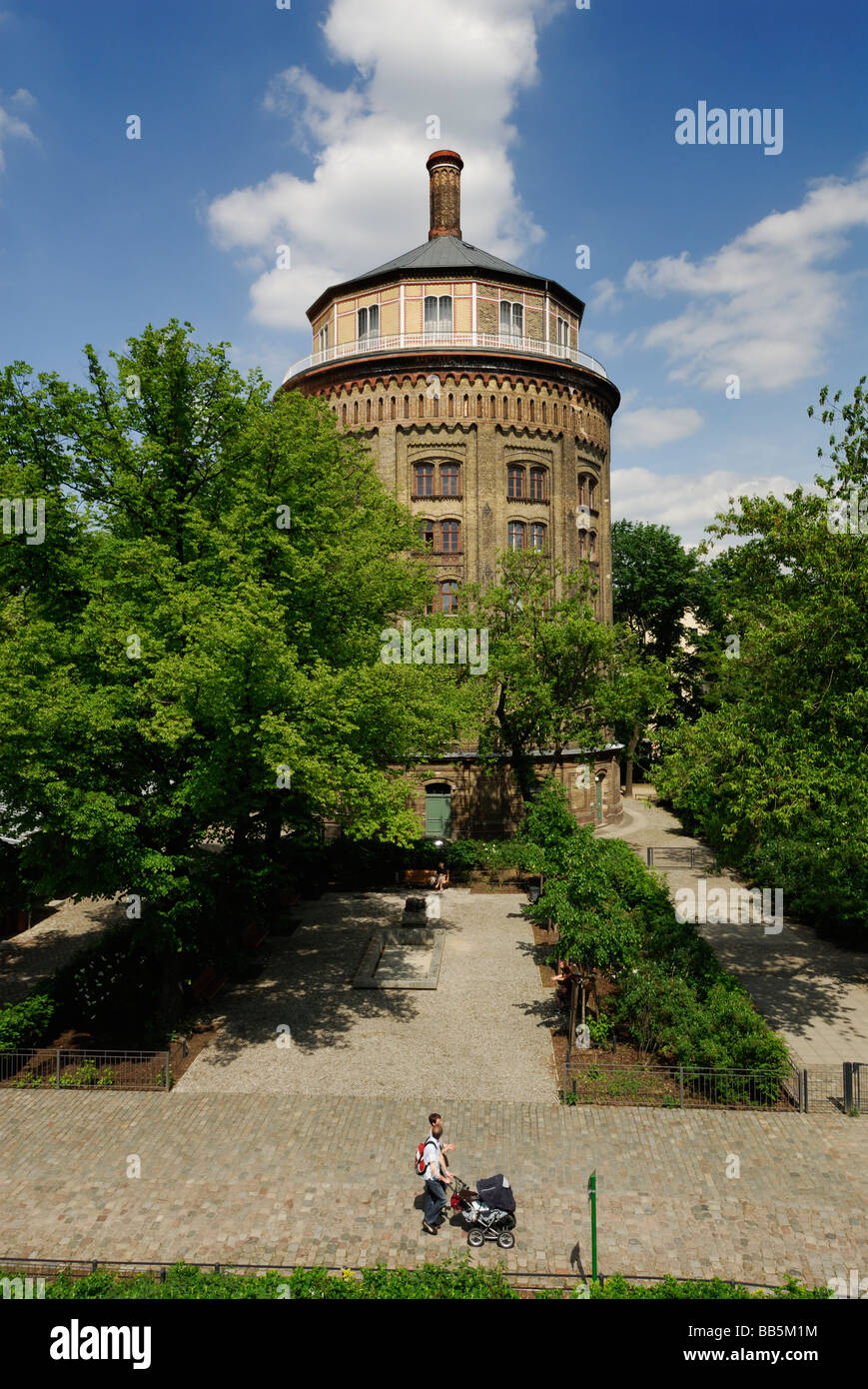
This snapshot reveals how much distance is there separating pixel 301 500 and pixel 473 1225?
12.2 metres

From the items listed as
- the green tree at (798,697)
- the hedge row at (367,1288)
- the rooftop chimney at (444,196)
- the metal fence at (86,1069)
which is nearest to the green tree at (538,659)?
the green tree at (798,697)

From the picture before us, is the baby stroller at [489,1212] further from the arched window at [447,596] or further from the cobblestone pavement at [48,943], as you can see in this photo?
the arched window at [447,596]

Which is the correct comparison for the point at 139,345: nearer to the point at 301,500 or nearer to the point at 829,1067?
the point at 301,500

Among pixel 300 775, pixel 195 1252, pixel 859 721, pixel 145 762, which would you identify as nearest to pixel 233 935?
pixel 145 762

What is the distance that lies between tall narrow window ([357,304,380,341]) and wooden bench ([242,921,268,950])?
88.0 ft

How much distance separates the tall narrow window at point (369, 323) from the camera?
36.6 metres

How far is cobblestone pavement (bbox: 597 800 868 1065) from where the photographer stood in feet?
51.7

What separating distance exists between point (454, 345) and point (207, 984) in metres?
27.0

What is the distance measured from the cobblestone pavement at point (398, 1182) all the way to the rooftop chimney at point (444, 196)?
39652mm

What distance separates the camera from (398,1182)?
37.0ft

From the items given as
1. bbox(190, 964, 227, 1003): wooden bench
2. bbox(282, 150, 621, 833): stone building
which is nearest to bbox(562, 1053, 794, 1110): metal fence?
bbox(190, 964, 227, 1003): wooden bench

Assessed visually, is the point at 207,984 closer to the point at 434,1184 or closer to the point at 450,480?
the point at 434,1184

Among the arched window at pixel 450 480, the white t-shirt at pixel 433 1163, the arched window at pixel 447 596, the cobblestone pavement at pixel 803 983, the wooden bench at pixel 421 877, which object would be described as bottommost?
the cobblestone pavement at pixel 803 983
